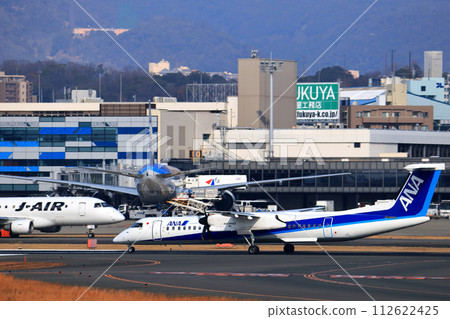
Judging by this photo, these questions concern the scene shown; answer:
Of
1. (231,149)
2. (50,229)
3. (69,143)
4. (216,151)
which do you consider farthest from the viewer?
(216,151)

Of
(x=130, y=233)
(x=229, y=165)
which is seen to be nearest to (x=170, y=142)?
(x=229, y=165)

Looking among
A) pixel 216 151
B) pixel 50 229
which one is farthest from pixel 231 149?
pixel 50 229

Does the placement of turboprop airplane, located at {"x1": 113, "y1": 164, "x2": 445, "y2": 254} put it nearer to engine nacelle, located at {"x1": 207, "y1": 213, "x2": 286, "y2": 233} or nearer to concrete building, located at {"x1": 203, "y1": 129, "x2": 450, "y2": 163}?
engine nacelle, located at {"x1": 207, "y1": 213, "x2": 286, "y2": 233}

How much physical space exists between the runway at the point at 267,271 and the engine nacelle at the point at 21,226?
12194 millimetres

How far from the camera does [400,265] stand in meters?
51.0

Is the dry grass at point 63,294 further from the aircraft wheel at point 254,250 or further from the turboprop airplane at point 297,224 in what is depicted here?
the turboprop airplane at point 297,224

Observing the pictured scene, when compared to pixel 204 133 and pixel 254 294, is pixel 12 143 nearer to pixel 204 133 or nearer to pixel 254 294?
pixel 204 133

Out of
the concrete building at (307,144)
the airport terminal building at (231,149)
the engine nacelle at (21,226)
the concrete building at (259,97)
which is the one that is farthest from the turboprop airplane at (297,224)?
the concrete building at (259,97)

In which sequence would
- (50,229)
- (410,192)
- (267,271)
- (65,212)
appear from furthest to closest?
(50,229)
(65,212)
(410,192)
(267,271)

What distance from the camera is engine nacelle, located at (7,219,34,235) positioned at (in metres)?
80.5

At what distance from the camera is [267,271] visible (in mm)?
48000

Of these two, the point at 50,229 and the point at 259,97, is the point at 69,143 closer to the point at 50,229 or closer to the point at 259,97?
the point at 259,97

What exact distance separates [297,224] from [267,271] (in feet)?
44.4

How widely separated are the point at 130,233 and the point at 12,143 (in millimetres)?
88799
